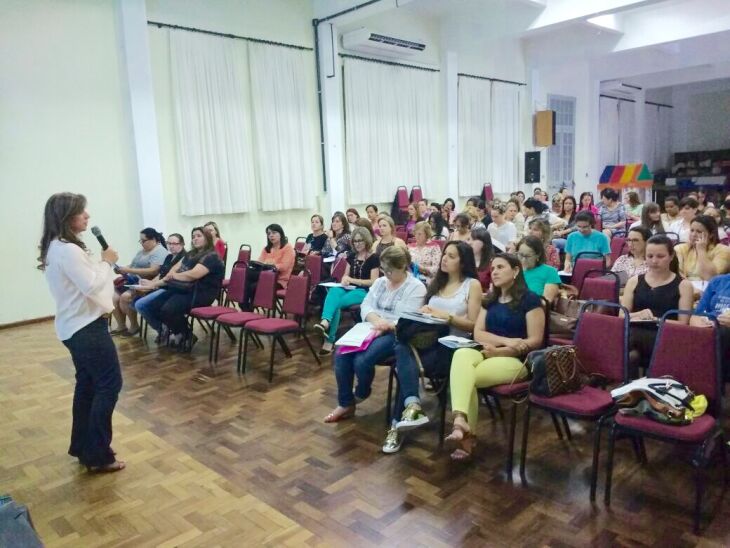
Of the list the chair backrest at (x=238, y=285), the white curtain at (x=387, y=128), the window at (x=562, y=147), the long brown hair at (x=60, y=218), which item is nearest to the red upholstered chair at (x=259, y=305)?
the chair backrest at (x=238, y=285)

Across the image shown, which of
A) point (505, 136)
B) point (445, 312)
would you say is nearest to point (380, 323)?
point (445, 312)

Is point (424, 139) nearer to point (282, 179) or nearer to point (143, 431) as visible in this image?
point (282, 179)

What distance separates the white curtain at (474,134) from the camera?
11.4m

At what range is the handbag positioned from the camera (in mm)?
2590

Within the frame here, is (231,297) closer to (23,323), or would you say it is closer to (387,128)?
(23,323)

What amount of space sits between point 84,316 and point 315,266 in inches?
122

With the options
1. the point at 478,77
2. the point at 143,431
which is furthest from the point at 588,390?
the point at 478,77

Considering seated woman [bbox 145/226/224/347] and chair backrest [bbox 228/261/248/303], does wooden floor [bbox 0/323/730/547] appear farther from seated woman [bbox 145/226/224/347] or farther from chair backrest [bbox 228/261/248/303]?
chair backrest [bbox 228/261/248/303]

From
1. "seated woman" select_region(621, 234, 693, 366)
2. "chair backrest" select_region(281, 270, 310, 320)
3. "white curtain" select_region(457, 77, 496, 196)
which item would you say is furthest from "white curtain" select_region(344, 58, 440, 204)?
"seated woman" select_region(621, 234, 693, 366)

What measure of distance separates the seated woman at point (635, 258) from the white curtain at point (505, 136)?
26.7 feet

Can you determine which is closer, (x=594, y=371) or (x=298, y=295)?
(x=594, y=371)

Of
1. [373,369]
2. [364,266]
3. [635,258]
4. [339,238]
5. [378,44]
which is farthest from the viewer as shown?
[378,44]

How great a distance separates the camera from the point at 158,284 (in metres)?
5.28

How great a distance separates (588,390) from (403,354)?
3.24ft
